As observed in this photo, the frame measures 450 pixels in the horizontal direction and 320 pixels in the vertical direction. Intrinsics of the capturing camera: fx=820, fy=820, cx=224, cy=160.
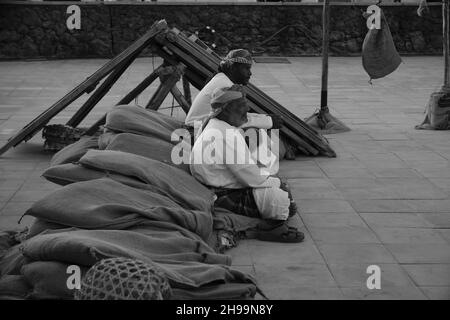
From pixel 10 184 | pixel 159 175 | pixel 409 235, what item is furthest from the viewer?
pixel 10 184

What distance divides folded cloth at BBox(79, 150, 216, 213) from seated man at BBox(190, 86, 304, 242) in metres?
0.15

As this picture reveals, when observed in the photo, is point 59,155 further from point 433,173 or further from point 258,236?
point 433,173

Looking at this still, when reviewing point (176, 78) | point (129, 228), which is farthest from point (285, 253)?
point (176, 78)

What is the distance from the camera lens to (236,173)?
6355 mm

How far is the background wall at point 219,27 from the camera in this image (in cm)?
1791

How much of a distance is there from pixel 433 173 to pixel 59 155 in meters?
3.79

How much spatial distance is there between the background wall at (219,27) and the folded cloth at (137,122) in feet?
32.5

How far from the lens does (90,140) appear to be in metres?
8.11

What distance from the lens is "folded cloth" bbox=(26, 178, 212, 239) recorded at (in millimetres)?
5148

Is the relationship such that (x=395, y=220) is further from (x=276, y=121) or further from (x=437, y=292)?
(x=276, y=121)

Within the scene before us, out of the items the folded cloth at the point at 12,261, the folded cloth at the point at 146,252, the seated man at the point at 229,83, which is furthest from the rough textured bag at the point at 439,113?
the folded cloth at the point at 12,261

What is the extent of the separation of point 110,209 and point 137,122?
257 cm

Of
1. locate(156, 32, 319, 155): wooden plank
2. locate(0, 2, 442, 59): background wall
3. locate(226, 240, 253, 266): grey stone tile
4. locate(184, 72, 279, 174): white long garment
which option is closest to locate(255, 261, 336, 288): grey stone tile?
locate(226, 240, 253, 266): grey stone tile
